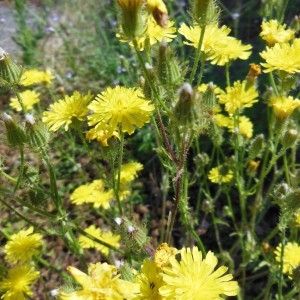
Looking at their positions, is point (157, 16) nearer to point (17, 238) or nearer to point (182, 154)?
point (182, 154)

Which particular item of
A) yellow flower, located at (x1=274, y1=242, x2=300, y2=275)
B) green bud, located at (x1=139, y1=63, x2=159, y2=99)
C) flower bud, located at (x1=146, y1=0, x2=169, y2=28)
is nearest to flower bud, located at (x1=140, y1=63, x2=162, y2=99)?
green bud, located at (x1=139, y1=63, x2=159, y2=99)

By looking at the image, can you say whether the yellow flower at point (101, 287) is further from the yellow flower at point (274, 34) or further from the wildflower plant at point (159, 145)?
the yellow flower at point (274, 34)

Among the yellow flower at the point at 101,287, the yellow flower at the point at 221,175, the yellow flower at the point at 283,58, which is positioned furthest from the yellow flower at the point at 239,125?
the yellow flower at the point at 101,287

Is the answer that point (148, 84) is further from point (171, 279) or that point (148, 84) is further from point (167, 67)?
point (171, 279)

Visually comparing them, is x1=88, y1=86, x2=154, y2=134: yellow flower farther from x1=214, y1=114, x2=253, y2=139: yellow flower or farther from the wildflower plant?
x1=214, y1=114, x2=253, y2=139: yellow flower

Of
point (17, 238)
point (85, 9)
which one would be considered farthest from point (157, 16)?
point (85, 9)
